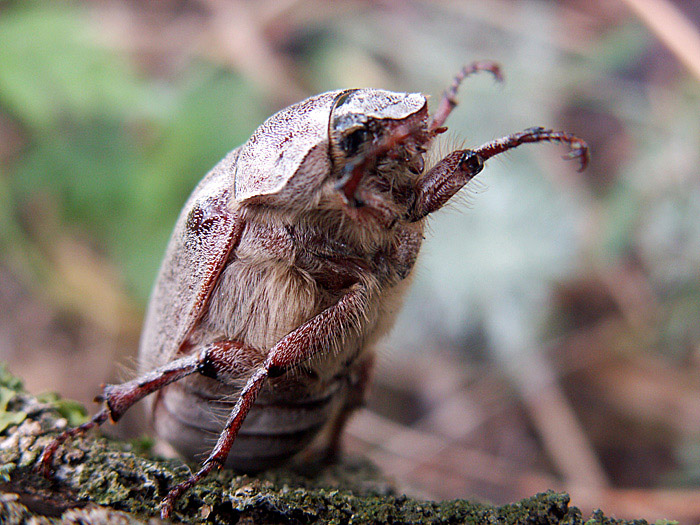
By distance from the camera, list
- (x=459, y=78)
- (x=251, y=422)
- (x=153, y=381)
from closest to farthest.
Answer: (x=153, y=381), (x=251, y=422), (x=459, y=78)

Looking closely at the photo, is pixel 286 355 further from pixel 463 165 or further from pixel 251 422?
pixel 463 165

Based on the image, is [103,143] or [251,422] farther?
[103,143]

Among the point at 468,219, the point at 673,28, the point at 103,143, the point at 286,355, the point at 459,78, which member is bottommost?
the point at 286,355

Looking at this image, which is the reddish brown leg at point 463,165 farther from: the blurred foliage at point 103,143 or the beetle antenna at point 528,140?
Result: the blurred foliage at point 103,143

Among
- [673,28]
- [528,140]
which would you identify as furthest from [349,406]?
[673,28]

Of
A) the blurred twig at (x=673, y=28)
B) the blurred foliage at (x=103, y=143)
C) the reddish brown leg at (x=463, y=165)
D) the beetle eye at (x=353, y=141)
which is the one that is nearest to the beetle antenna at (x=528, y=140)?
the reddish brown leg at (x=463, y=165)

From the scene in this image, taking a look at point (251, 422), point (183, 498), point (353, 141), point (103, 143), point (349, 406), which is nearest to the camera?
point (183, 498)
